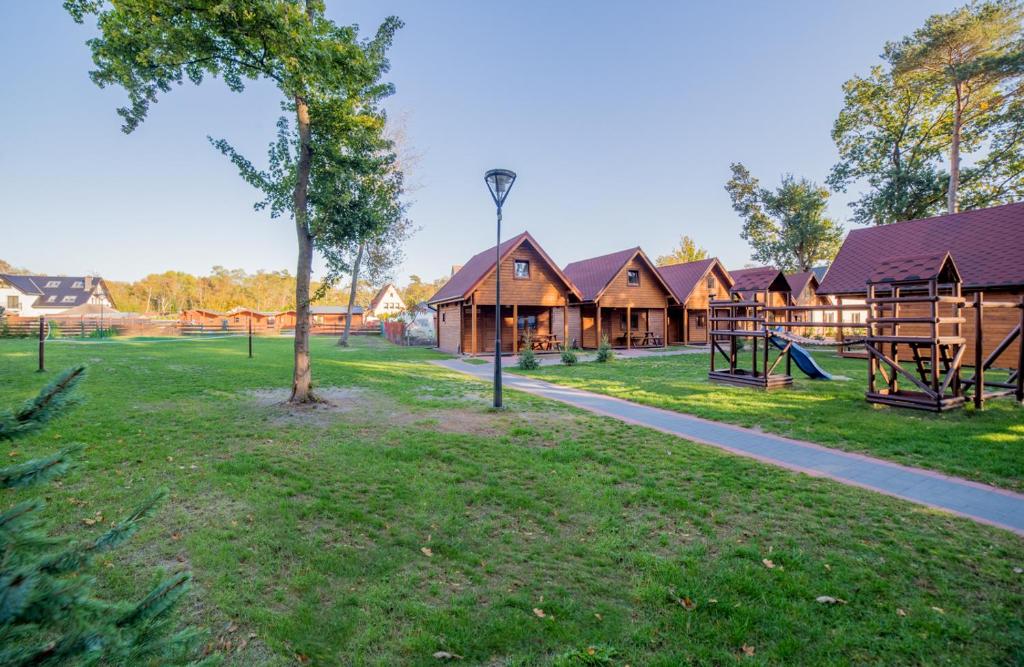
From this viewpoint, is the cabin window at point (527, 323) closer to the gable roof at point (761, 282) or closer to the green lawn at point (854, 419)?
the green lawn at point (854, 419)

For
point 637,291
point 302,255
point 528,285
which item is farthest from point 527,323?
point 302,255

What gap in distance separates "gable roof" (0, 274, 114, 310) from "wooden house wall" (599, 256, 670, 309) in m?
66.3

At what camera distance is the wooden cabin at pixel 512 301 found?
72.1 ft

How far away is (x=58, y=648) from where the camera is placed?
41.5 inches

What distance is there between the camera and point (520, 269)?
74.1 feet

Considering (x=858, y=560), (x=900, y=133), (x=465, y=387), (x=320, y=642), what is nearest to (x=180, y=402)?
(x=465, y=387)

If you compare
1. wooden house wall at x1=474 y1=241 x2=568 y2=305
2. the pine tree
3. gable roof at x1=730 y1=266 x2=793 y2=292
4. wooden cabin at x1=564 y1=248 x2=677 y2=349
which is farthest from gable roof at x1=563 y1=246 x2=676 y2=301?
the pine tree

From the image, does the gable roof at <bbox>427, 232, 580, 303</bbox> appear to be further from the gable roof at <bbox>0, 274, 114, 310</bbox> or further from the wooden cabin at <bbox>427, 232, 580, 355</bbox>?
the gable roof at <bbox>0, 274, 114, 310</bbox>

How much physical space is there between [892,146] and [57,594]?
37333 mm

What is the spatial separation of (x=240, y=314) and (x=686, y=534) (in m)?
69.7

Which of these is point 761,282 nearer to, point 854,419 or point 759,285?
point 759,285

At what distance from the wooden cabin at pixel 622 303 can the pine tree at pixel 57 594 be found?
76.1ft

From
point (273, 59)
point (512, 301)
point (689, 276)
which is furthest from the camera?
point (689, 276)

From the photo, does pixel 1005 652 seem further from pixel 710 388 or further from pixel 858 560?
pixel 710 388
